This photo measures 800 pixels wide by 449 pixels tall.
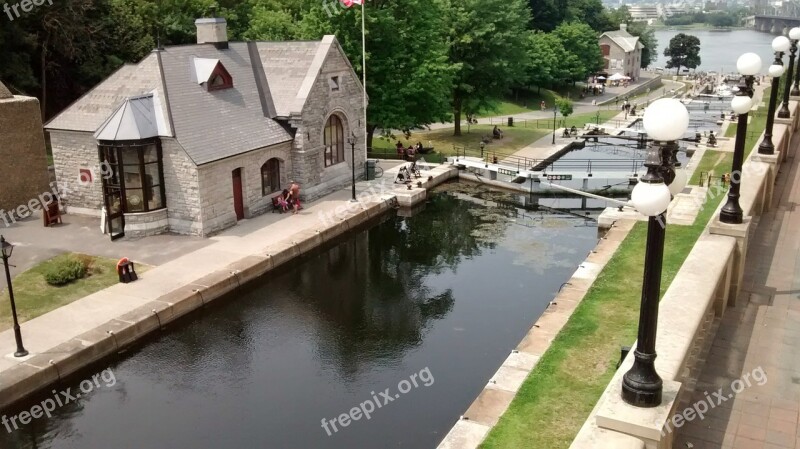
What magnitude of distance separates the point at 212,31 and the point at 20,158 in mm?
9381

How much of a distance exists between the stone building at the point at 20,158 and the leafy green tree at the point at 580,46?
220ft

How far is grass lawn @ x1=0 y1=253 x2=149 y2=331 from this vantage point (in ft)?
64.3

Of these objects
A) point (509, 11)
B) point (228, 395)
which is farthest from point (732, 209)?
point (509, 11)

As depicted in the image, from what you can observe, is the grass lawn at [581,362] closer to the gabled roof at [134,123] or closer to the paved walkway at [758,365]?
the paved walkway at [758,365]

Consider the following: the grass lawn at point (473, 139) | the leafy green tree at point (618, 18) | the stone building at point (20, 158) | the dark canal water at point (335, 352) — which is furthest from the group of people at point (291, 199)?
the leafy green tree at point (618, 18)

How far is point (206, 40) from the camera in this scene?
101 feet

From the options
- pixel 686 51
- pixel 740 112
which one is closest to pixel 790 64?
pixel 740 112

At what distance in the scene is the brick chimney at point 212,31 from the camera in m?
30.5

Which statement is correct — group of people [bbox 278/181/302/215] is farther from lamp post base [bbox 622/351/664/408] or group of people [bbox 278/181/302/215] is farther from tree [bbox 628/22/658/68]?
tree [bbox 628/22/658/68]

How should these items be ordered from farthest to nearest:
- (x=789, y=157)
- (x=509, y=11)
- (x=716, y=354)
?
1. (x=509, y=11)
2. (x=789, y=157)
3. (x=716, y=354)

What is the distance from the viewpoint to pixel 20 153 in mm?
27922

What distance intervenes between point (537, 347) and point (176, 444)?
830 cm

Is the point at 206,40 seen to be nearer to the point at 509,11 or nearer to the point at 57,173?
the point at 57,173

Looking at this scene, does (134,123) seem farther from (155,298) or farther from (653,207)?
(653,207)
